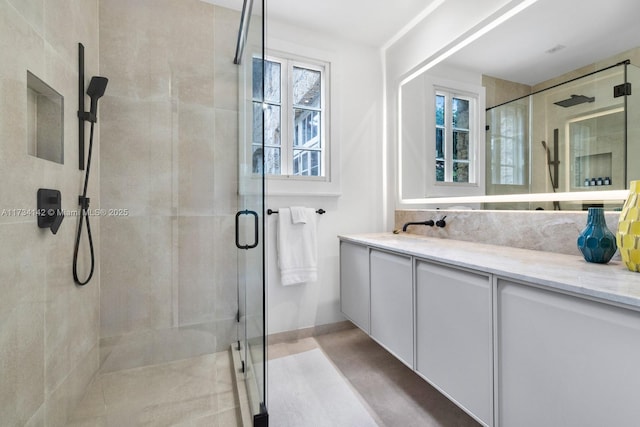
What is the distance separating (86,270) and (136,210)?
398 mm

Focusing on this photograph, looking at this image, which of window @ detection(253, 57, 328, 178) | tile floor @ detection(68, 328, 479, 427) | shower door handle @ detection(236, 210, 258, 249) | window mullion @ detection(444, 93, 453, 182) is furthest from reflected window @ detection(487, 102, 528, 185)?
shower door handle @ detection(236, 210, 258, 249)

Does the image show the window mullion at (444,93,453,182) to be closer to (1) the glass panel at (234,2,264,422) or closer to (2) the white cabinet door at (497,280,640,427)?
(2) the white cabinet door at (497,280,640,427)

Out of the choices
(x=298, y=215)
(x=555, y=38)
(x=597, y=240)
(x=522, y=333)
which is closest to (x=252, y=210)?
(x=298, y=215)

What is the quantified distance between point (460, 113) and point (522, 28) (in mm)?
540

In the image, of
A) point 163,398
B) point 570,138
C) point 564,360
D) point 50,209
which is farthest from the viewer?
point 163,398

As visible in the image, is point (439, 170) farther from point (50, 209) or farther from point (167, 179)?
point (50, 209)

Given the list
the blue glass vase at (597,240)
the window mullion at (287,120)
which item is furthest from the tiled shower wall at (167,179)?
the blue glass vase at (597,240)

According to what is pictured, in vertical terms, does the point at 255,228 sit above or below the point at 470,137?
below

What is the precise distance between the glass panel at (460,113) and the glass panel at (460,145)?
5 cm

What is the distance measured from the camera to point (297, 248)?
217 centimetres

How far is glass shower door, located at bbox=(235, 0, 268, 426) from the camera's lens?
4.18ft

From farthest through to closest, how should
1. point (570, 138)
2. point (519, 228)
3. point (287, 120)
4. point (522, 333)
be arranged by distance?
point (287, 120) < point (519, 228) < point (570, 138) < point (522, 333)

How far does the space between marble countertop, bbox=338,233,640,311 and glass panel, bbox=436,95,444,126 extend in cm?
103

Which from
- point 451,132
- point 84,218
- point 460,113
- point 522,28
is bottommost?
point 84,218
